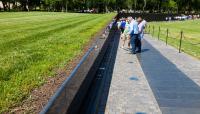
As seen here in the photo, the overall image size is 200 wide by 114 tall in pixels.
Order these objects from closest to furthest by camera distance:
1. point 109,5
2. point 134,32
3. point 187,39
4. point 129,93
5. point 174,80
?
1. point 129,93
2. point 174,80
3. point 134,32
4. point 187,39
5. point 109,5

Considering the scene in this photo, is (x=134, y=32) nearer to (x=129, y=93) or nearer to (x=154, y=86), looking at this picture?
(x=154, y=86)

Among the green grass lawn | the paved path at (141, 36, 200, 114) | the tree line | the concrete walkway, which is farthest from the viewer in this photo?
the tree line

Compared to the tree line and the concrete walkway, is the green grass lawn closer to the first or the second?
the concrete walkway

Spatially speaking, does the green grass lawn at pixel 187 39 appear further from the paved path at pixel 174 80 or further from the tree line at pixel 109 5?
the tree line at pixel 109 5

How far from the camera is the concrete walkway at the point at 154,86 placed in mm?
8836

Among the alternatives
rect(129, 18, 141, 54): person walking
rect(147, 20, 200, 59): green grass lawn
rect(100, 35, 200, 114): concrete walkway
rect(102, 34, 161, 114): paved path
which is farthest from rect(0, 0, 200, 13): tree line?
rect(102, 34, 161, 114): paved path

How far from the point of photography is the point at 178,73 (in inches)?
535

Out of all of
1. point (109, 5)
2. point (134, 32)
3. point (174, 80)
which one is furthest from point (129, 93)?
point (109, 5)

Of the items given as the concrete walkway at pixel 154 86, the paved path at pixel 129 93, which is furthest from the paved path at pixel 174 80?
the paved path at pixel 129 93

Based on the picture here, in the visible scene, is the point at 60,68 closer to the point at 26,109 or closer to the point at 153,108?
the point at 153,108

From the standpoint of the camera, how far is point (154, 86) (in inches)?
440

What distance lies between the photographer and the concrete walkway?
8836mm

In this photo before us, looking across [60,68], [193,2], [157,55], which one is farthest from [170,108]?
[193,2]

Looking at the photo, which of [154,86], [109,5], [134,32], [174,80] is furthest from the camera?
[109,5]
